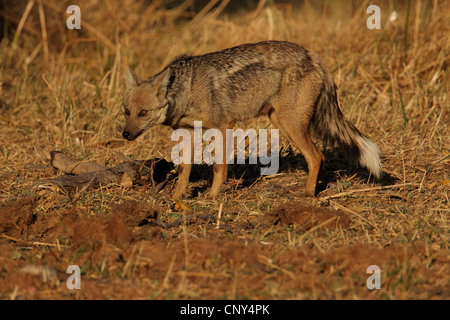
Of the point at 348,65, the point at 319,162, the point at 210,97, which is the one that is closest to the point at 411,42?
the point at 348,65

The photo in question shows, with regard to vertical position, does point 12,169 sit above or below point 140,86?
below

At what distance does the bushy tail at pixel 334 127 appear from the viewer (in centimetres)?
548

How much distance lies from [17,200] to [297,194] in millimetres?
2501

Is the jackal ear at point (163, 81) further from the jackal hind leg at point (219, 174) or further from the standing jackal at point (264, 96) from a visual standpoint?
the jackal hind leg at point (219, 174)

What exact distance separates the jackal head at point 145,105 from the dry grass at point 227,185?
0.66m

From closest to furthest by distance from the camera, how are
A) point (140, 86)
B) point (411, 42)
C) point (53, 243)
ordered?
1. point (53, 243)
2. point (140, 86)
3. point (411, 42)

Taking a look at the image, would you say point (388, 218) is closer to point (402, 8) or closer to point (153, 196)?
point (153, 196)

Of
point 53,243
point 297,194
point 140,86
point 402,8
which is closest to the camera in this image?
point 53,243

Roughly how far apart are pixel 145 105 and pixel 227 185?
125 cm

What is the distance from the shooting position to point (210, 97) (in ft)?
17.3

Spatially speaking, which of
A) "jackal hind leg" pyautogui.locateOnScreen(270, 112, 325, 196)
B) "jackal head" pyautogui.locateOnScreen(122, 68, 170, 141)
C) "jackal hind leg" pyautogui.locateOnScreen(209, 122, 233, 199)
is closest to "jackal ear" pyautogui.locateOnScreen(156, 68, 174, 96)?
"jackal head" pyautogui.locateOnScreen(122, 68, 170, 141)

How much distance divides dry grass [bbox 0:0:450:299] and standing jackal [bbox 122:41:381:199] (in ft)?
1.22

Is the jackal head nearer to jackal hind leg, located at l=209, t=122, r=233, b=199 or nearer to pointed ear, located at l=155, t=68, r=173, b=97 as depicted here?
pointed ear, located at l=155, t=68, r=173, b=97
